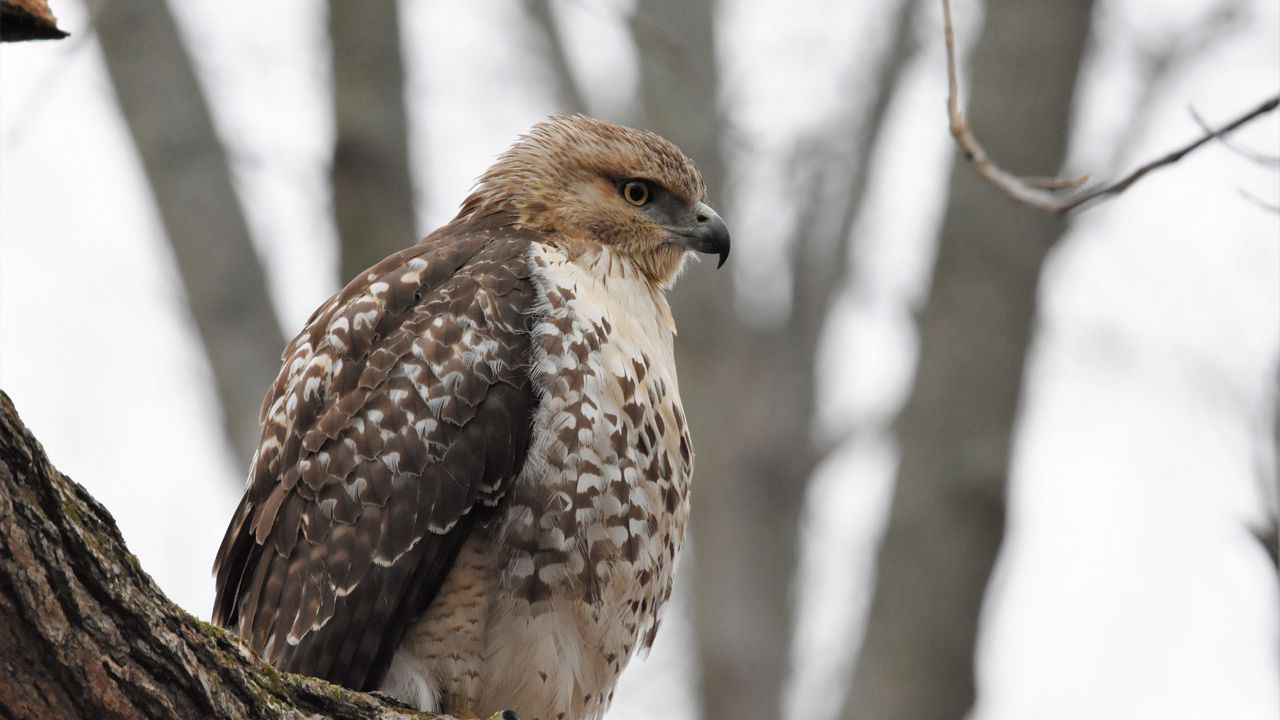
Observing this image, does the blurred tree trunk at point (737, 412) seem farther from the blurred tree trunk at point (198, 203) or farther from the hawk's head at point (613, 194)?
the hawk's head at point (613, 194)

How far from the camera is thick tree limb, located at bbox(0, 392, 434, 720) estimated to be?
227 centimetres

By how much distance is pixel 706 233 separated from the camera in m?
5.34

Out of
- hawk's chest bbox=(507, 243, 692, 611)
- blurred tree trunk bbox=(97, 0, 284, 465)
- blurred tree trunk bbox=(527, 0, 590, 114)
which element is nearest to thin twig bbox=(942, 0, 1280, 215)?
hawk's chest bbox=(507, 243, 692, 611)

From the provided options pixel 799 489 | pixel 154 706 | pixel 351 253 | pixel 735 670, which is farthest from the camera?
pixel 799 489

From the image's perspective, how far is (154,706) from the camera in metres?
2.54

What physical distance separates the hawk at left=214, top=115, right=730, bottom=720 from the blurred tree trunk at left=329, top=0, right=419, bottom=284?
1872mm

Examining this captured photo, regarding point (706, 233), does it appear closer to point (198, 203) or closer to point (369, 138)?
point (369, 138)

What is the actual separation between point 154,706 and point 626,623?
1.91 metres

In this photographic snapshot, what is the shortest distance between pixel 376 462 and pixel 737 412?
5642mm

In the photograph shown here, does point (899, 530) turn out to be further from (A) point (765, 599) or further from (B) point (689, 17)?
(B) point (689, 17)

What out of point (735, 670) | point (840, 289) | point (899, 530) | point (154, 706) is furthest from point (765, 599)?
point (154, 706)

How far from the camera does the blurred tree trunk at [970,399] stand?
271 inches

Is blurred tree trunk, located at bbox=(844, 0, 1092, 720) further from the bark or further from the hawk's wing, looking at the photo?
the bark

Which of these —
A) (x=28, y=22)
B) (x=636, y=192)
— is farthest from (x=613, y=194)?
(x=28, y=22)
